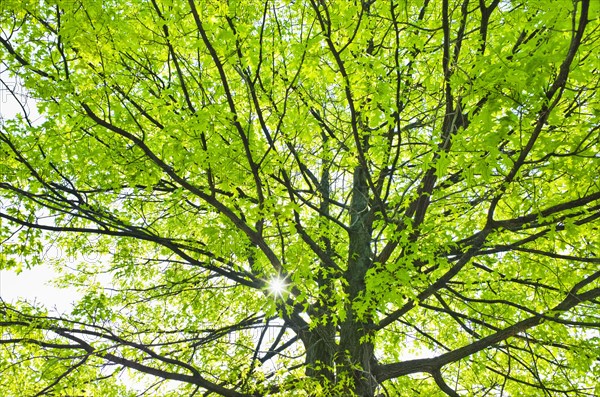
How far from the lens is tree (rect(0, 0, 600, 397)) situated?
122 inches

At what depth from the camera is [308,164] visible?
19.5 ft

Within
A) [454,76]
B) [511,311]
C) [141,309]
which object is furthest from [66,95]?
[511,311]

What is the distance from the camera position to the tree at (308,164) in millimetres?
3107

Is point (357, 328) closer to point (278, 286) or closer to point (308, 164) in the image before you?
point (278, 286)

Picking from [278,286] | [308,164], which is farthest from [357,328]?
[308,164]

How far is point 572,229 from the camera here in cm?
363

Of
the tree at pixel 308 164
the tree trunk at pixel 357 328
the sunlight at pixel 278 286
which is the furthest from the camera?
the tree trunk at pixel 357 328

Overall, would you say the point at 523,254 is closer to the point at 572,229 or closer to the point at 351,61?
the point at 572,229

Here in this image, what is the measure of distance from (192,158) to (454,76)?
7.11 ft

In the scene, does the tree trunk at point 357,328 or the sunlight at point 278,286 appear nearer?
the sunlight at point 278,286

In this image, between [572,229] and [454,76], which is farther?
[572,229]

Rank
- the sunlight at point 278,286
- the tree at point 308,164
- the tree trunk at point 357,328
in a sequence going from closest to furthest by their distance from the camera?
the tree at point 308,164 < the sunlight at point 278,286 < the tree trunk at point 357,328

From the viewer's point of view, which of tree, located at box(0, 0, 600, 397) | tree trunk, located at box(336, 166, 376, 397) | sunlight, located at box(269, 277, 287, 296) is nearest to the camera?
tree, located at box(0, 0, 600, 397)

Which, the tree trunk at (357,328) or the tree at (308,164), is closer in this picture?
the tree at (308,164)
